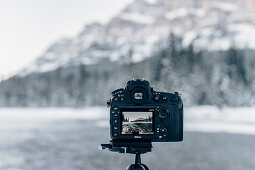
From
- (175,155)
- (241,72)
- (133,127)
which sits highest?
(241,72)

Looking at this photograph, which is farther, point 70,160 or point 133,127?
point 70,160

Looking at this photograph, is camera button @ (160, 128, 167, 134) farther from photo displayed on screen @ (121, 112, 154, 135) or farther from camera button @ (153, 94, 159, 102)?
camera button @ (153, 94, 159, 102)

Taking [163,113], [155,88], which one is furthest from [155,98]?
[155,88]

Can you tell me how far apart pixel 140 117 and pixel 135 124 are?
68 mm

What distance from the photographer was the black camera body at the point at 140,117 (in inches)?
124

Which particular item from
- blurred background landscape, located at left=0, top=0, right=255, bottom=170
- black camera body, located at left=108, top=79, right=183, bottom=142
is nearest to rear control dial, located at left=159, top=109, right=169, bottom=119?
black camera body, located at left=108, top=79, right=183, bottom=142

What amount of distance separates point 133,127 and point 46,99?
98354 mm

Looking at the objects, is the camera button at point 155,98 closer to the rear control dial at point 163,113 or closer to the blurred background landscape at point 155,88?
the rear control dial at point 163,113

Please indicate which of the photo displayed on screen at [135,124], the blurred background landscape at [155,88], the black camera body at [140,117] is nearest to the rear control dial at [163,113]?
the black camera body at [140,117]

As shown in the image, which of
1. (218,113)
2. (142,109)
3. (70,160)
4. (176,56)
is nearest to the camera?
(142,109)

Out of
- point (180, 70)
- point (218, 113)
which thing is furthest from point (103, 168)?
point (180, 70)

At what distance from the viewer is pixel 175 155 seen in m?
17.4

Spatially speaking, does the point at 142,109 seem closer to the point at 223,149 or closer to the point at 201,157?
the point at 201,157

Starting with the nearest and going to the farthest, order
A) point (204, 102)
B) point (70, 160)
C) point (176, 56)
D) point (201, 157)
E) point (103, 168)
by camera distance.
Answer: point (103, 168) → point (70, 160) → point (201, 157) → point (204, 102) → point (176, 56)
